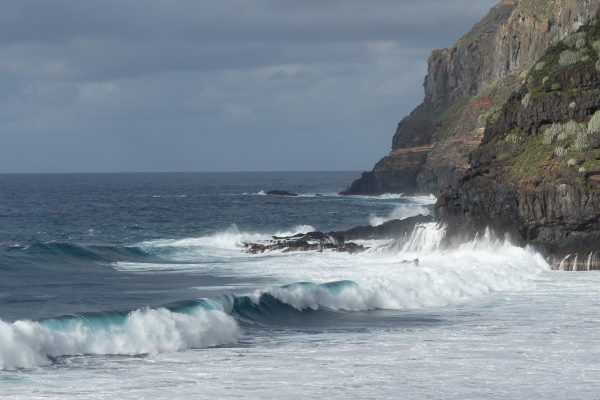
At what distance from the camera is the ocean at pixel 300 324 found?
58.7 feet

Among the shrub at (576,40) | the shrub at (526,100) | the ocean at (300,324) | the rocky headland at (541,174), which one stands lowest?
the ocean at (300,324)

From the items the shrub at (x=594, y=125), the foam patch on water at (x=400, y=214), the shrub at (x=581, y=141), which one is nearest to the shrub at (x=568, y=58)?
the shrub at (x=594, y=125)

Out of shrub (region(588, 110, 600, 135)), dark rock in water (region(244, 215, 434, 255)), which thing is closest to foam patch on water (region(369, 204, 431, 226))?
dark rock in water (region(244, 215, 434, 255))

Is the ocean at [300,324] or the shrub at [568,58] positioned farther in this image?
the shrub at [568,58]

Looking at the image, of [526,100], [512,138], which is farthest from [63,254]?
[526,100]

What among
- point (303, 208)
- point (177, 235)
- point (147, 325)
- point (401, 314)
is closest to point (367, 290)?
point (401, 314)

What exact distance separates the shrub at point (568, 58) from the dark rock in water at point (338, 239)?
10221 millimetres

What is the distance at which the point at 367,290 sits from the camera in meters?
28.9

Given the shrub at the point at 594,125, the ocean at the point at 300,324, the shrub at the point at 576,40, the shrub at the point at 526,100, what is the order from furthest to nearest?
the shrub at the point at 576,40 < the shrub at the point at 526,100 < the shrub at the point at 594,125 < the ocean at the point at 300,324

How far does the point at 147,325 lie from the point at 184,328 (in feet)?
2.85

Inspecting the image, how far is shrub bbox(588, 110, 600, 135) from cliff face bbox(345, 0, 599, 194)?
158 feet

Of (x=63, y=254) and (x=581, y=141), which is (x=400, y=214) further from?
(x=581, y=141)

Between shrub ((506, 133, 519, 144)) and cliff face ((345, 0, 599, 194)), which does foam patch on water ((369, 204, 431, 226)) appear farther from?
shrub ((506, 133, 519, 144))

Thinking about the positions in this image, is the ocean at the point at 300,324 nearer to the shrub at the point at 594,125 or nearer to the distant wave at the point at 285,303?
the distant wave at the point at 285,303
